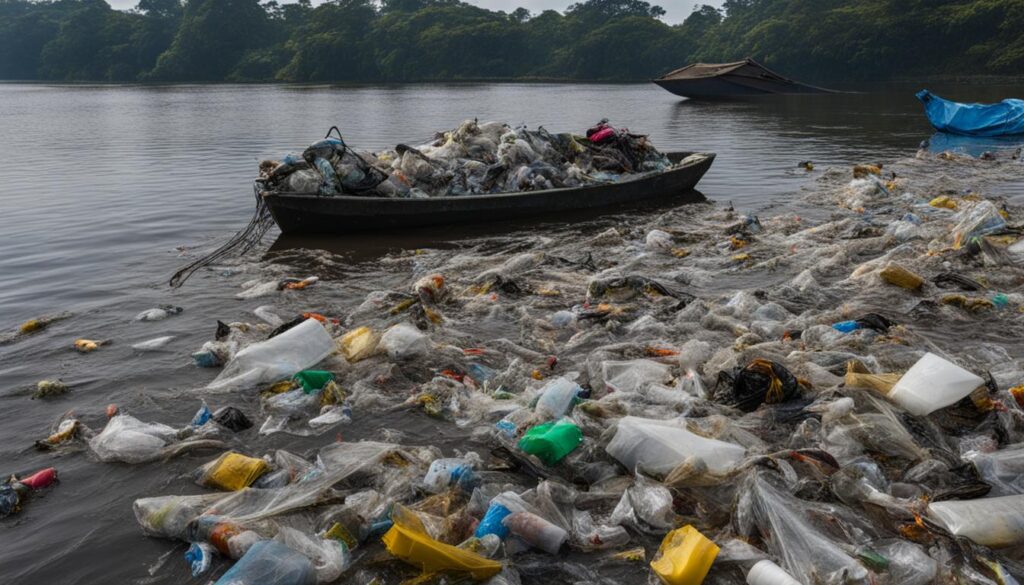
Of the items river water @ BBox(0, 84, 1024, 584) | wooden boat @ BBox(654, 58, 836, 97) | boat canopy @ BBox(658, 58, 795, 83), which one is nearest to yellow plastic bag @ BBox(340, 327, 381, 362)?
river water @ BBox(0, 84, 1024, 584)

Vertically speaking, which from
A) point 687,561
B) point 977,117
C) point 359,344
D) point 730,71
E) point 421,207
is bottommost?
point 687,561

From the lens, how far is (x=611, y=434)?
435 centimetres

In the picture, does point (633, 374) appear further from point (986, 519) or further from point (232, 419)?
point (232, 419)

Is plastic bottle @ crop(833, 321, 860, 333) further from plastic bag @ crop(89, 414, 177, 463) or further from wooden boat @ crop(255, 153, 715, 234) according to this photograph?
wooden boat @ crop(255, 153, 715, 234)

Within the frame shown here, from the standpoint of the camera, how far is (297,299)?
27.0ft

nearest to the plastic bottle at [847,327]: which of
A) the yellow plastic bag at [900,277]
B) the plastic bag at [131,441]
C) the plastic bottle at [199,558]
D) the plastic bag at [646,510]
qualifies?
the yellow plastic bag at [900,277]

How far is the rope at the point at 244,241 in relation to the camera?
382 inches

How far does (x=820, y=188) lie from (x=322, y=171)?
1033cm

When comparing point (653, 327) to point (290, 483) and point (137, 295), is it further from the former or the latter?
point (137, 295)

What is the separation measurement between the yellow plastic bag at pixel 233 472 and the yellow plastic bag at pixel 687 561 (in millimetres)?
2382

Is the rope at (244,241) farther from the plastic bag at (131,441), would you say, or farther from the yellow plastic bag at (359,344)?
the plastic bag at (131,441)

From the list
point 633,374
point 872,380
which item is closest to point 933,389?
point 872,380

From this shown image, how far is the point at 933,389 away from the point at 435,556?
3369 mm

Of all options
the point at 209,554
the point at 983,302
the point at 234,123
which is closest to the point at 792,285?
the point at 983,302
